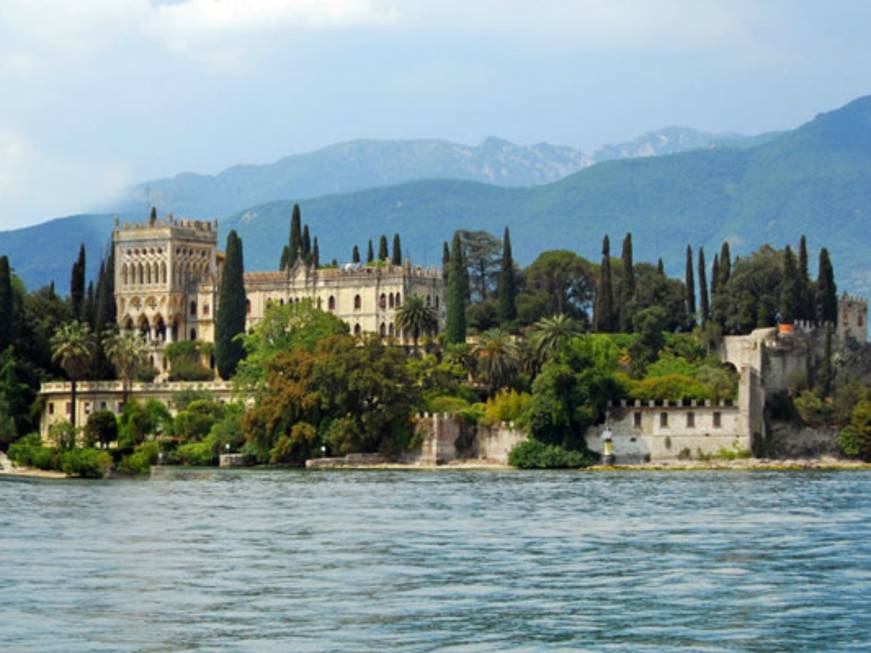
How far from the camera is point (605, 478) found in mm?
89625

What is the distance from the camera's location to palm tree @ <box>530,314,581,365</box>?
347 ft

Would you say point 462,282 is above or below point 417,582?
above

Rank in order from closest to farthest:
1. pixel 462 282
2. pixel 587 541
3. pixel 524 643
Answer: pixel 524 643 → pixel 587 541 → pixel 462 282

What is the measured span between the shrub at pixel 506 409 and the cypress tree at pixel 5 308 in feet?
92.8

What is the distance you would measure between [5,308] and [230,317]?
52.2 ft

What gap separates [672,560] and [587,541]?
221 inches

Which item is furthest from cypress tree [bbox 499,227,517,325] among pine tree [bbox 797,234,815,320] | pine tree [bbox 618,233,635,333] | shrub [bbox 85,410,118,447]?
shrub [bbox 85,410,118,447]

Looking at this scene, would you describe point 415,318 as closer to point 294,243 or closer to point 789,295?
point 294,243

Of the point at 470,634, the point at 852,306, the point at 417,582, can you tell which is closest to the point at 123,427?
the point at 852,306

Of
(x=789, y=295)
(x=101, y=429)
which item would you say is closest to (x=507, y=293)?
(x=789, y=295)

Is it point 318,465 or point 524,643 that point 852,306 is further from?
point 524,643

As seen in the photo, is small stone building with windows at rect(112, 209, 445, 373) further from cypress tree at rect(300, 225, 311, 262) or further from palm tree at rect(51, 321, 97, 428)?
palm tree at rect(51, 321, 97, 428)

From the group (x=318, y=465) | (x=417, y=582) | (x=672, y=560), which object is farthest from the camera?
(x=318, y=465)

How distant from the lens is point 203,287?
14200cm
